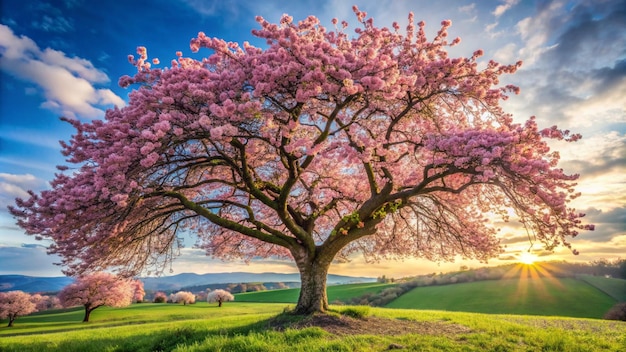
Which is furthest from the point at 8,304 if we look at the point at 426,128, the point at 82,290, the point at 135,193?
the point at 426,128

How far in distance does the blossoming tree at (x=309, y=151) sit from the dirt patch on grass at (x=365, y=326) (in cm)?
169

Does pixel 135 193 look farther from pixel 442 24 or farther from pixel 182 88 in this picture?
pixel 442 24

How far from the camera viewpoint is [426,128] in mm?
15172

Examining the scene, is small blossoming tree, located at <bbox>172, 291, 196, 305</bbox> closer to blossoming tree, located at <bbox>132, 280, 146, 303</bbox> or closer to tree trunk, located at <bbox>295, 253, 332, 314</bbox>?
blossoming tree, located at <bbox>132, 280, 146, 303</bbox>

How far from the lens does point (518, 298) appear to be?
137 feet

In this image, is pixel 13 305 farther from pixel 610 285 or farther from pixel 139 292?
pixel 610 285

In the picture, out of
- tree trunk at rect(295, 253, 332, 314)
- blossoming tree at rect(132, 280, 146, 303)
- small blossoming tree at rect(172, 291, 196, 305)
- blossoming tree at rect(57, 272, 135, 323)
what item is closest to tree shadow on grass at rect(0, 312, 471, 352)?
tree trunk at rect(295, 253, 332, 314)

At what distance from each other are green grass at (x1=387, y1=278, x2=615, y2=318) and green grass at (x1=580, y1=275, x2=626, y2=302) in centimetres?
90

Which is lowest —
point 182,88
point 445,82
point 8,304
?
point 8,304

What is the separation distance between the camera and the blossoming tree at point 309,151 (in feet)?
33.0

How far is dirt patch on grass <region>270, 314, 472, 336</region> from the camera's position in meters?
10.5

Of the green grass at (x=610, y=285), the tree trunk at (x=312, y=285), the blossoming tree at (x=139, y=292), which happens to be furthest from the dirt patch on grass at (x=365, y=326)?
the blossoming tree at (x=139, y=292)

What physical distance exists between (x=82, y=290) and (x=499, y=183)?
45.5 m

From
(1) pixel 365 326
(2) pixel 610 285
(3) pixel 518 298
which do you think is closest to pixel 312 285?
(1) pixel 365 326
